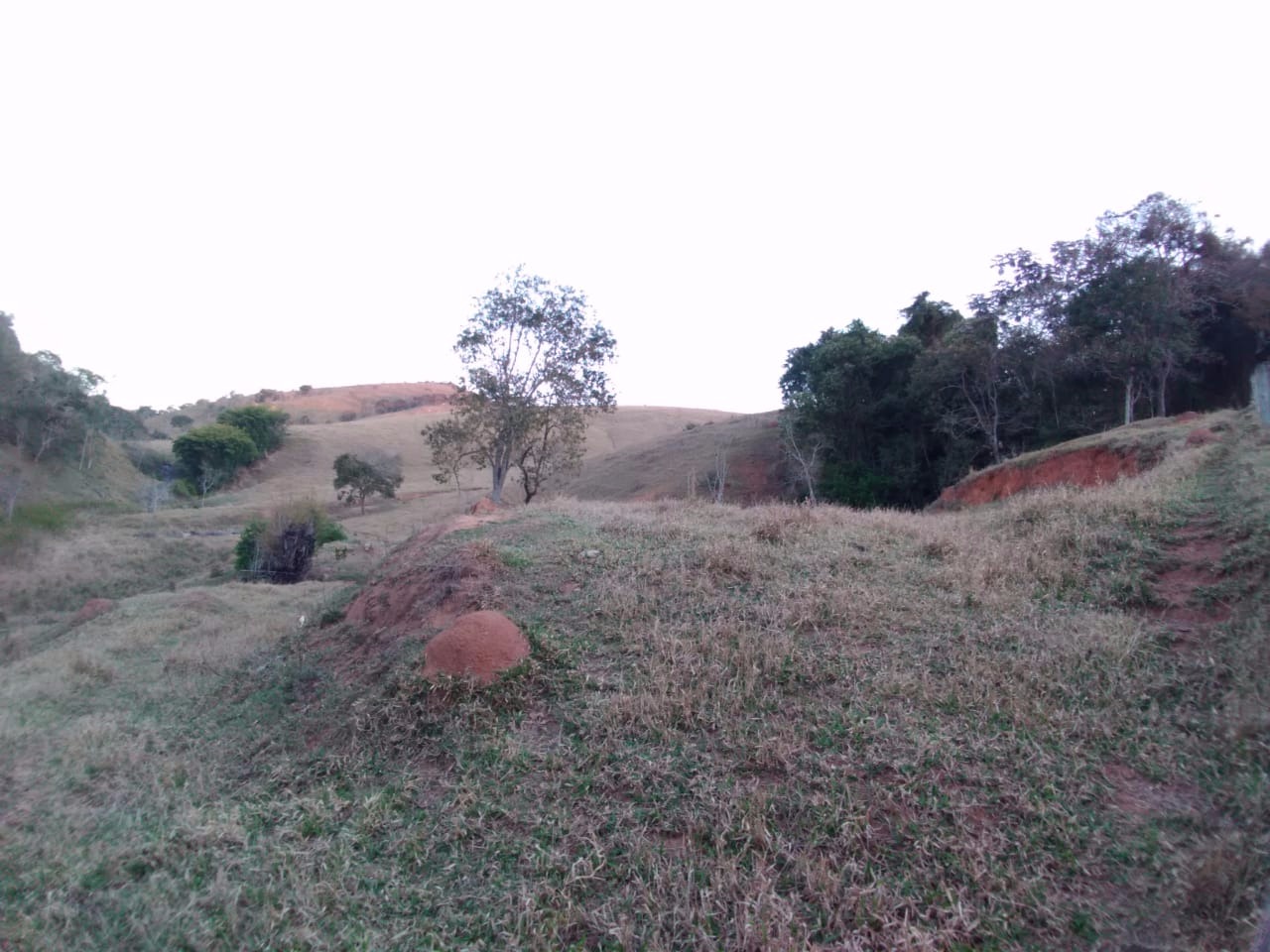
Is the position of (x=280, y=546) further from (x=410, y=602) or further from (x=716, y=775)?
(x=716, y=775)

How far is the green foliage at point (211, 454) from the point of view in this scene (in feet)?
153

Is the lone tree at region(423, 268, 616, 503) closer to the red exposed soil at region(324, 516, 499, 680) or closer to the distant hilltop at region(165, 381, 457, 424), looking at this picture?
the red exposed soil at region(324, 516, 499, 680)

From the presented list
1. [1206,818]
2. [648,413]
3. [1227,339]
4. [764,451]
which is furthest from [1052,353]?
[648,413]

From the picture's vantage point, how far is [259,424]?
53281 mm

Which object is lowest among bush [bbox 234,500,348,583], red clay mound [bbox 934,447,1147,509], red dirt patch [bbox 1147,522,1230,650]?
bush [bbox 234,500,348,583]

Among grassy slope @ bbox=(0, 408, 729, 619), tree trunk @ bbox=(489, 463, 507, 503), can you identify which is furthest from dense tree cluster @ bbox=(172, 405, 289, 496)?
tree trunk @ bbox=(489, 463, 507, 503)

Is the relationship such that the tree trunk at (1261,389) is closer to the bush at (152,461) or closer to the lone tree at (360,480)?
the lone tree at (360,480)

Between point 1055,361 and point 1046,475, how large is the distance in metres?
7.44

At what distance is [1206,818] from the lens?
3674mm

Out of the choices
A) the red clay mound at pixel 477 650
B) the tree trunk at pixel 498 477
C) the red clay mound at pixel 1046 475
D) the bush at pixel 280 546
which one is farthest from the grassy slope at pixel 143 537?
the red clay mound at pixel 1046 475

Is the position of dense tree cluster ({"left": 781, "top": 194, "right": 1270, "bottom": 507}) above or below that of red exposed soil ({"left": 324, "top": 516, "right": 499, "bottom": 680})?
above

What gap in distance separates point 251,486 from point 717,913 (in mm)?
50236

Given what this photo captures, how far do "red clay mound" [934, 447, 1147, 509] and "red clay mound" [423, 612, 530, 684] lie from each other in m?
11.4

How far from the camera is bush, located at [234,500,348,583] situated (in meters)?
20.9
